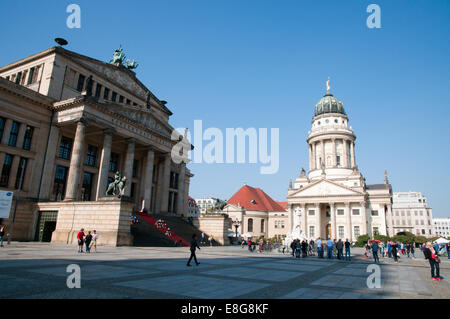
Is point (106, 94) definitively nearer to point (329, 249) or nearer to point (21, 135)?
point (21, 135)

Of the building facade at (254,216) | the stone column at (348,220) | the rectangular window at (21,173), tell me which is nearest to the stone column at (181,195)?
the rectangular window at (21,173)

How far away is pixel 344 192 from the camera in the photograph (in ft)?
239

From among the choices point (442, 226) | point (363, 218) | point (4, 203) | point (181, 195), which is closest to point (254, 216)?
point (363, 218)

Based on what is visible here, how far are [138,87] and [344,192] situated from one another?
5487 centimetres

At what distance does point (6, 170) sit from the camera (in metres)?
29.3

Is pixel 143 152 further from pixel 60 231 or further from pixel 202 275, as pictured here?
pixel 202 275

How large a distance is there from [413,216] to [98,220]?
→ 5844 inches

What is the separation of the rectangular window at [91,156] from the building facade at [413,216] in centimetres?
13482

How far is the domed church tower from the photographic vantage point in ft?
278

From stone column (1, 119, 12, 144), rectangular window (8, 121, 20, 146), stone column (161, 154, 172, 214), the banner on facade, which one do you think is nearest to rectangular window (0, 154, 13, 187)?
rectangular window (8, 121, 20, 146)

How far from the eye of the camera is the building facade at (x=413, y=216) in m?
132

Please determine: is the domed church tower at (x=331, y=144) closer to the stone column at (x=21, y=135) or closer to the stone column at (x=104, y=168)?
the stone column at (x=104, y=168)

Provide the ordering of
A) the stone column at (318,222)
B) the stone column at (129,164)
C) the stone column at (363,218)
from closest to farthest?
the stone column at (129,164) < the stone column at (363,218) < the stone column at (318,222)
